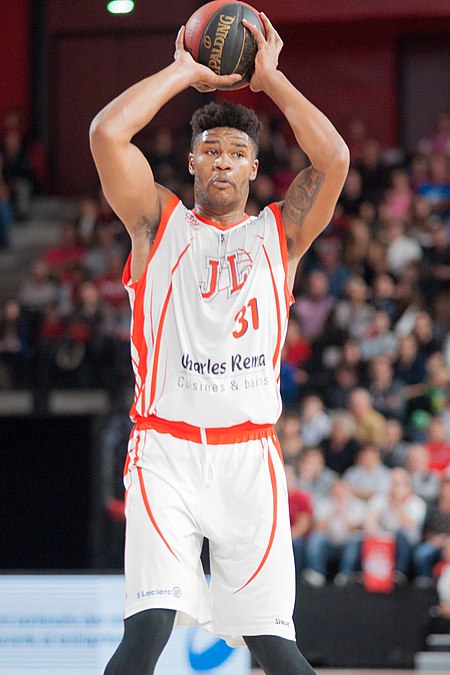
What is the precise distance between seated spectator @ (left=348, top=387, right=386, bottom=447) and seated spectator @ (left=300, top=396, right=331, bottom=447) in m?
0.27

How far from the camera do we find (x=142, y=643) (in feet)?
11.6

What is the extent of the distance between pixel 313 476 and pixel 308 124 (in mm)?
6091

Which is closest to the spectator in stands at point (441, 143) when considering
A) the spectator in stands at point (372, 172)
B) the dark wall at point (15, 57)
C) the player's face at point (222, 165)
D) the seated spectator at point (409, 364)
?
the spectator in stands at point (372, 172)

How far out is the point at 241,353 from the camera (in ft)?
12.7

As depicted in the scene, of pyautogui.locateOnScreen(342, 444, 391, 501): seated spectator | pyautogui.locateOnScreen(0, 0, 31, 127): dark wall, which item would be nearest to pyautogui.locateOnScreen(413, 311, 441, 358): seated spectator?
pyautogui.locateOnScreen(342, 444, 391, 501): seated spectator

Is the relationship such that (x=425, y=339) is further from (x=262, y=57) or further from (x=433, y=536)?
(x=262, y=57)

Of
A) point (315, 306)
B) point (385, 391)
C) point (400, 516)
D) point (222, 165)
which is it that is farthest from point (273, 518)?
point (315, 306)

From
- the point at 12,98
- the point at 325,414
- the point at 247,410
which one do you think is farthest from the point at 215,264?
the point at 12,98

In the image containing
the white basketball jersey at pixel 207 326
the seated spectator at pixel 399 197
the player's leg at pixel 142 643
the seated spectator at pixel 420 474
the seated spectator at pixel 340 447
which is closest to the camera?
the player's leg at pixel 142 643

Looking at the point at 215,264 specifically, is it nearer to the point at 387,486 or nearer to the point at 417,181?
the point at 387,486

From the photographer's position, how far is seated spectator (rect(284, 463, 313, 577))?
30.2 ft

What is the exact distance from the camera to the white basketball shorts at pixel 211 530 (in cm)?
370

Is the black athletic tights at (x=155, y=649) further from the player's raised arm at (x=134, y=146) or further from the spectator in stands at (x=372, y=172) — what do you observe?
the spectator in stands at (x=372, y=172)

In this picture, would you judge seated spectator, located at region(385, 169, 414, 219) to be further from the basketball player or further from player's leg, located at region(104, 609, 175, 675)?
player's leg, located at region(104, 609, 175, 675)
